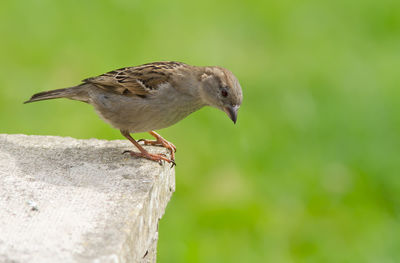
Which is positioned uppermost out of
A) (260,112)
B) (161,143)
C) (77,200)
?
(77,200)

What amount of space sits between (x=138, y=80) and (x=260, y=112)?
285cm

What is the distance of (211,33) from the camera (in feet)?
28.0

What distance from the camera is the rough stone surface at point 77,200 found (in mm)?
2949

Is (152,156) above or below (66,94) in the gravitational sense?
below

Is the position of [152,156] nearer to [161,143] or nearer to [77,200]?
[161,143]

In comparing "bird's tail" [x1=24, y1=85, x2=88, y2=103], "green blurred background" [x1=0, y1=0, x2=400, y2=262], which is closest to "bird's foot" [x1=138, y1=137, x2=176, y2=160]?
"bird's tail" [x1=24, y1=85, x2=88, y2=103]

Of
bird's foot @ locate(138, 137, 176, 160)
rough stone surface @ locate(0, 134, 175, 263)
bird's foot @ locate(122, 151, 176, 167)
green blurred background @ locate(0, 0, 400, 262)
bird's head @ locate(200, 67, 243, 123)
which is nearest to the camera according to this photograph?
rough stone surface @ locate(0, 134, 175, 263)

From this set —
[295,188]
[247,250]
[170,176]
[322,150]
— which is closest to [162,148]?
[170,176]

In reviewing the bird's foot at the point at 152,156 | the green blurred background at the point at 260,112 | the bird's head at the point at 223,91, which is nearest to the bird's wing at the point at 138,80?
the bird's head at the point at 223,91

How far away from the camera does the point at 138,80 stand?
4281 millimetres

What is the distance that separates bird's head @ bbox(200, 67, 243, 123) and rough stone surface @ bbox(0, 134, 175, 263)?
444 mm

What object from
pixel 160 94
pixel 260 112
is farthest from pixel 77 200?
pixel 260 112

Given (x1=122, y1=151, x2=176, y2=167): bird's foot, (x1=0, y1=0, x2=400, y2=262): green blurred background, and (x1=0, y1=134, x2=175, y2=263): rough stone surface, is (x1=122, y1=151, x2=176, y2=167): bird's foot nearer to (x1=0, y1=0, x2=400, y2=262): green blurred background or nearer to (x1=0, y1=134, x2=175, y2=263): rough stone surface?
(x1=0, y1=134, x2=175, y2=263): rough stone surface

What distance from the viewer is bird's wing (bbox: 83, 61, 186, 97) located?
425cm
